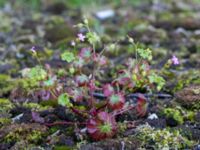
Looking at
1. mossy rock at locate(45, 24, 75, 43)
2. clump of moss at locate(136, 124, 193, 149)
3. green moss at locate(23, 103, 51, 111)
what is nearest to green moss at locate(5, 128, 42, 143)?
green moss at locate(23, 103, 51, 111)

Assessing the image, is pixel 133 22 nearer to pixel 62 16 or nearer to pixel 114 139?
pixel 62 16

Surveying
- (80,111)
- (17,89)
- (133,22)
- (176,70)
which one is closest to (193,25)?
(133,22)

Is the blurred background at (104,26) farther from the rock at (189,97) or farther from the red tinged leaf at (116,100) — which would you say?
the red tinged leaf at (116,100)

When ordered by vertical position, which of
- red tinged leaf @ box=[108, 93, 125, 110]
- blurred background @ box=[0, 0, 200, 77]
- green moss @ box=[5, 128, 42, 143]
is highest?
red tinged leaf @ box=[108, 93, 125, 110]

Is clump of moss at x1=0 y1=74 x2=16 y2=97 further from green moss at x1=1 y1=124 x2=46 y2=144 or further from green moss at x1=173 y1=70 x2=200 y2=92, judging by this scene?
green moss at x1=173 y1=70 x2=200 y2=92

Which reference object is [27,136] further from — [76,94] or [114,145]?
[114,145]

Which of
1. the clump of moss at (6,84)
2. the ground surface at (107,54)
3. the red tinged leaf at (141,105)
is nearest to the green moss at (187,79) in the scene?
the ground surface at (107,54)
